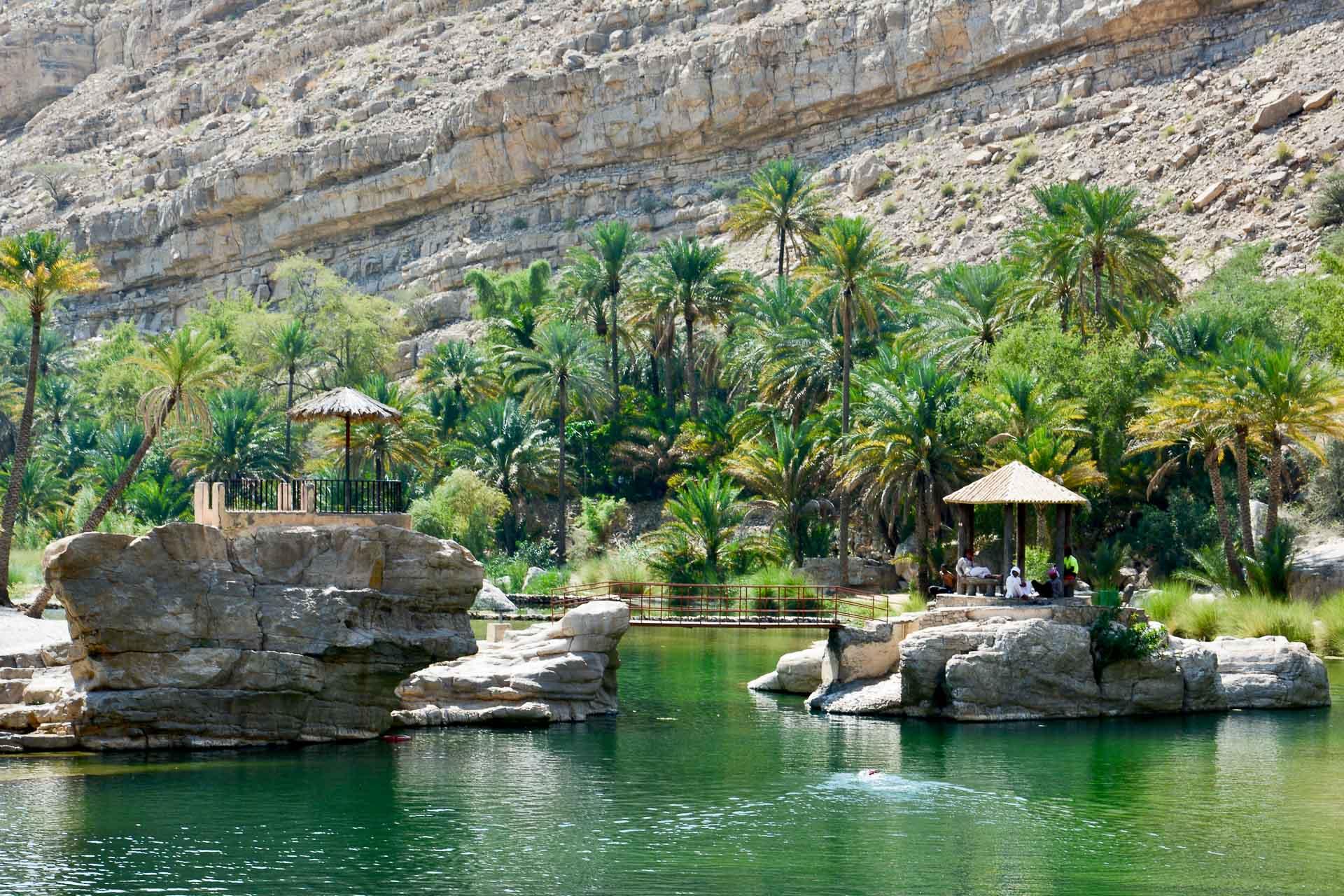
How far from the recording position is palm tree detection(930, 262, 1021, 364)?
5112 cm

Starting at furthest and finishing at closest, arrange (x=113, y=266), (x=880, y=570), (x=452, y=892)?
(x=113, y=266) < (x=880, y=570) < (x=452, y=892)

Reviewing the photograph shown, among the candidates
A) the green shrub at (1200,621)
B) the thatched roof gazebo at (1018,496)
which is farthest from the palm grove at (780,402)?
the thatched roof gazebo at (1018,496)

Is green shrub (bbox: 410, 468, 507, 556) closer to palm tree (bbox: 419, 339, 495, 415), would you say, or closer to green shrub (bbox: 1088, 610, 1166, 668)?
palm tree (bbox: 419, 339, 495, 415)

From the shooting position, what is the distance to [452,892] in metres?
18.1

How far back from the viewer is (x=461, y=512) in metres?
57.4

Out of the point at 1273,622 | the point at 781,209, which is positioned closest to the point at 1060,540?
the point at 1273,622

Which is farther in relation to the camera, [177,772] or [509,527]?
[509,527]

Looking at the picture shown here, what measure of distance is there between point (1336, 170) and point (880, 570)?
2573cm

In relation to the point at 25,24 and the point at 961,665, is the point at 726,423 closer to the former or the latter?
the point at 961,665

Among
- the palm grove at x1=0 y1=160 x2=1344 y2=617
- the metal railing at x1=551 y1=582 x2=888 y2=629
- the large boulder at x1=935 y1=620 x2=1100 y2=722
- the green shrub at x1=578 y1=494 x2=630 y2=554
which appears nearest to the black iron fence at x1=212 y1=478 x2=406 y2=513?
the metal railing at x1=551 y1=582 x2=888 y2=629

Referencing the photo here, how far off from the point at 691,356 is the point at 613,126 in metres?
27.4

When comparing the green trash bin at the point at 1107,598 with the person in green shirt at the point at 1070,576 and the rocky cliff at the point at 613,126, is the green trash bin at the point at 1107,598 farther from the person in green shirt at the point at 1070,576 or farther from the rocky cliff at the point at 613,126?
the rocky cliff at the point at 613,126

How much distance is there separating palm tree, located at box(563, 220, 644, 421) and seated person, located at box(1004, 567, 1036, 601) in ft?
112

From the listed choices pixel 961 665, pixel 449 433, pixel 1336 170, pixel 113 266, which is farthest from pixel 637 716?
pixel 113 266
